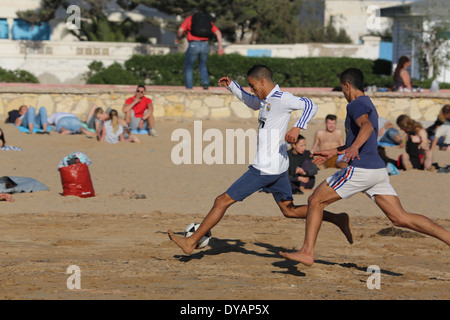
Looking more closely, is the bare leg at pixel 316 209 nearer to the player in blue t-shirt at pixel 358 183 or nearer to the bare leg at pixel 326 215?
the player in blue t-shirt at pixel 358 183

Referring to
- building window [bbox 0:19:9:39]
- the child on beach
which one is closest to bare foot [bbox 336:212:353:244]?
the child on beach

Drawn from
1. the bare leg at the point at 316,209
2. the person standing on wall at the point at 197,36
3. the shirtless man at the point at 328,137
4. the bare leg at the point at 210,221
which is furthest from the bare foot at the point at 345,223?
the person standing on wall at the point at 197,36

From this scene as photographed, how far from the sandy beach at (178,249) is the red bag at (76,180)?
0.60 feet

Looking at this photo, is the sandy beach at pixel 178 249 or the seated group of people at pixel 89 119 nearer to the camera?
the sandy beach at pixel 178 249

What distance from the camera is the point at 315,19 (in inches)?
1956

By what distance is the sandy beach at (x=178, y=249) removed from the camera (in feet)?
21.5

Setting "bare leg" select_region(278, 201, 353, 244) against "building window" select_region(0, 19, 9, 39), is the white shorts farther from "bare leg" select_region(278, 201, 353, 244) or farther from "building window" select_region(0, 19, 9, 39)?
"building window" select_region(0, 19, 9, 39)

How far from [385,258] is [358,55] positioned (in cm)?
A: 2940

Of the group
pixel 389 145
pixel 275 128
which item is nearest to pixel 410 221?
pixel 275 128

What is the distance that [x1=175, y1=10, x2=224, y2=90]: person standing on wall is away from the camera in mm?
18938

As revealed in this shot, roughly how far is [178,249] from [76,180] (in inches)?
151

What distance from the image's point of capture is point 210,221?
7.35 metres

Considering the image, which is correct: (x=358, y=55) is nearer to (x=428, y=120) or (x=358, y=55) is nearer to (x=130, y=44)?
(x=130, y=44)

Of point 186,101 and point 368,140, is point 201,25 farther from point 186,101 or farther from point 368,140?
point 368,140
